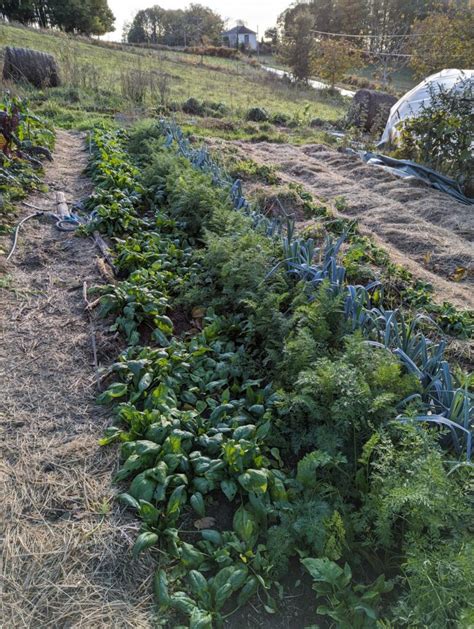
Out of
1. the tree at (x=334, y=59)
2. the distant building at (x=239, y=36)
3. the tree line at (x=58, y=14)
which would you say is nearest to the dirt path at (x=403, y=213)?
the tree at (x=334, y=59)

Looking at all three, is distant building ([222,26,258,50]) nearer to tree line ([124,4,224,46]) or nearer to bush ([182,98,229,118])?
tree line ([124,4,224,46])

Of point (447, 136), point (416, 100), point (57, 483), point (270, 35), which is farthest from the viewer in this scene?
point (270, 35)

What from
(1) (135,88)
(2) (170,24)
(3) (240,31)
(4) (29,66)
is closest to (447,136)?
(1) (135,88)

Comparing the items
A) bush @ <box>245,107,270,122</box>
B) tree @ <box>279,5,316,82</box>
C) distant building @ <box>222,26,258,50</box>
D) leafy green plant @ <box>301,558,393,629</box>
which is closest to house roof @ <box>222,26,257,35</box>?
distant building @ <box>222,26,258,50</box>

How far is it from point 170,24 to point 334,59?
30.3 metres

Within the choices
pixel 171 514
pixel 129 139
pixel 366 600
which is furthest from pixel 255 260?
pixel 129 139

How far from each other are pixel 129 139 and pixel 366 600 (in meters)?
A: 8.11

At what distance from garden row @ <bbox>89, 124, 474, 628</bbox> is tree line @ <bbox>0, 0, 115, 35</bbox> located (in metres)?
35.4

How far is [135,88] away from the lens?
41.0 ft

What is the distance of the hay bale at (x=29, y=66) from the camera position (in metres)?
11.7

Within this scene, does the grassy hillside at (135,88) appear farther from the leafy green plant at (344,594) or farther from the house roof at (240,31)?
the house roof at (240,31)

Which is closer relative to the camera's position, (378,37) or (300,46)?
(378,37)

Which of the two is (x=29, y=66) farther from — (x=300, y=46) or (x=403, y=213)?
(x=300, y=46)

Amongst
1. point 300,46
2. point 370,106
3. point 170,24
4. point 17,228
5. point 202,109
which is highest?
point 170,24
